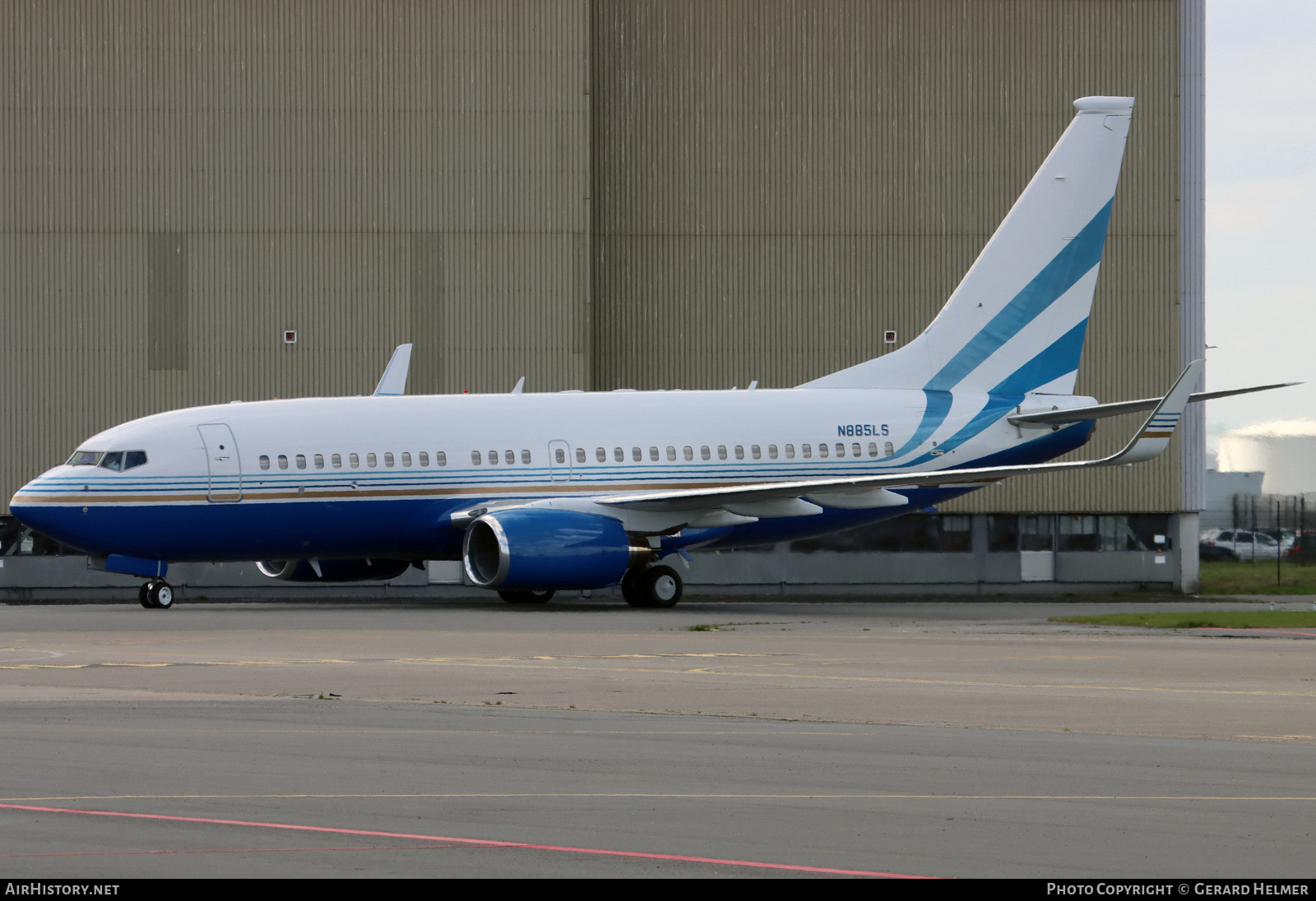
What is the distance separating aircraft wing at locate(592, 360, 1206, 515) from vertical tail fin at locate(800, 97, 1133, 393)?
16.5 ft

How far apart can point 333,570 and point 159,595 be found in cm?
A: 400

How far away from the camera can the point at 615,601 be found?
3738cm

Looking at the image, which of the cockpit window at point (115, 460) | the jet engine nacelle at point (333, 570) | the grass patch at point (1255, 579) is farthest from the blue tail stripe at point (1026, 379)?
the cockpit window at point (115, 460)

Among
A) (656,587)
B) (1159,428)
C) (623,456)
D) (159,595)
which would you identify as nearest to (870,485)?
(656,587)

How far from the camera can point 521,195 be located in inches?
1630

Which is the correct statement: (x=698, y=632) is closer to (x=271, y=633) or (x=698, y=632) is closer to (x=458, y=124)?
(x=271, y=633)

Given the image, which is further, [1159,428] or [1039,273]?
[1039,273]

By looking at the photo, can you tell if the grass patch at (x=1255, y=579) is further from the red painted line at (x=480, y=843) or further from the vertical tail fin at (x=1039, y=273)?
the red painted line at (x=480, y=843)

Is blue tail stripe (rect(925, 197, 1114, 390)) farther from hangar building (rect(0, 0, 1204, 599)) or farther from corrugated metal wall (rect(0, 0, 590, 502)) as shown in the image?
corrugated metal wall (rect(0, 0, 590, 502))

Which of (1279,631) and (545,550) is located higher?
(545,550)

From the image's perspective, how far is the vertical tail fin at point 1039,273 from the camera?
1468 inches

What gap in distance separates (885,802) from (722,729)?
3.65m

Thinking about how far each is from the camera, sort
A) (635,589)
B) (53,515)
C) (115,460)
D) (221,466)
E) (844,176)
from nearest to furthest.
A: (53,515) < (115,460) < (221,466) < (635,589) < (844,176)

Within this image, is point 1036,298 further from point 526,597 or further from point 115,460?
point 115,460
